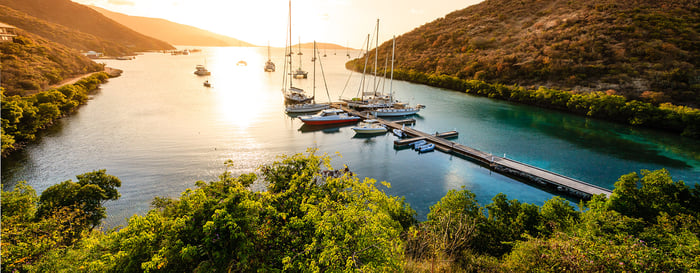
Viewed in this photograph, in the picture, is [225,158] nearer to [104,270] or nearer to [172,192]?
[172,192]

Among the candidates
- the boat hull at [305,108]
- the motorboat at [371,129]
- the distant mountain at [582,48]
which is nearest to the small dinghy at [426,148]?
the motorboat at [371,129]

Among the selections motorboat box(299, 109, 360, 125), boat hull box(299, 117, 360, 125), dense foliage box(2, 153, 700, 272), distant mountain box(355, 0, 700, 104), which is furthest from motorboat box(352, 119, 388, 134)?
distant mountain box(355, 0, 700, 104)

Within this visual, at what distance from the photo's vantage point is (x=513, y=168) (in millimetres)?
34062

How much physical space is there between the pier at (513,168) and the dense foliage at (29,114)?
47465 mm

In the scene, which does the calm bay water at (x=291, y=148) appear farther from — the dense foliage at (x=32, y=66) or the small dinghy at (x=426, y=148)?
the dense foliage at (x=32, y=66)

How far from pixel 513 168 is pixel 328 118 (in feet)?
102

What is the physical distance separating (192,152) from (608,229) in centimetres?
4070

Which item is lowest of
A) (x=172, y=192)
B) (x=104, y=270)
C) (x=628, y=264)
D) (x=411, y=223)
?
(x=172, y=192)

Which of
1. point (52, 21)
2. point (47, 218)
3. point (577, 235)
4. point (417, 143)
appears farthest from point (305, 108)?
point (52, 21)

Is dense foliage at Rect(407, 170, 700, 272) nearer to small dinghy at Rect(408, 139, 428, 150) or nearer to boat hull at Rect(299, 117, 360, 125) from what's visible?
small dinghy at Rect(408, 139, 428, 150)

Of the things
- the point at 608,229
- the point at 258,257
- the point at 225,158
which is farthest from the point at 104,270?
the point at 225,158

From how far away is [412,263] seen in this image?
1295cm

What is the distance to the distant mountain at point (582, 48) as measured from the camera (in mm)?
67812

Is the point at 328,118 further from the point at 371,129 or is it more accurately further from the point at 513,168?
the point at 513,168
